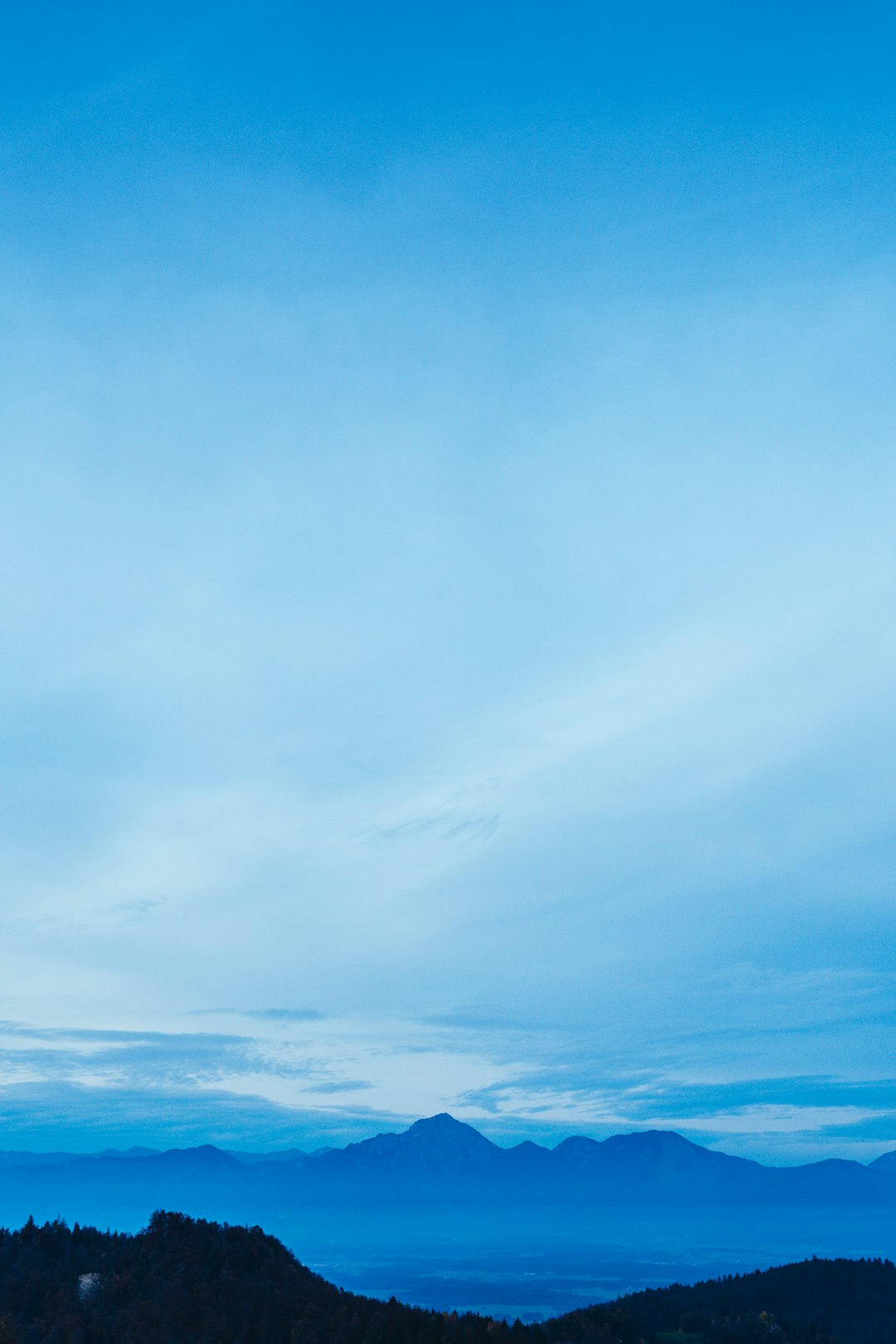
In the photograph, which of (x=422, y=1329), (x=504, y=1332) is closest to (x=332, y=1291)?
(x=422, y=1329)

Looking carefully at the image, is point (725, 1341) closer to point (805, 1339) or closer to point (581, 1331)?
point (805, 1339)

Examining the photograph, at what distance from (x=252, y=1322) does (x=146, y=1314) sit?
15.4 metres

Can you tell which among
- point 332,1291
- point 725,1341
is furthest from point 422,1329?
point 725,1341

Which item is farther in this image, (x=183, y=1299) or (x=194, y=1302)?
(x=194, y=1302)

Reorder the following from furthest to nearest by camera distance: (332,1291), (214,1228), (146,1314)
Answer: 1. (214,1228)
2. (332,1291)
3. (146,1314)

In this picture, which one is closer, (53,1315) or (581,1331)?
(53,1315)

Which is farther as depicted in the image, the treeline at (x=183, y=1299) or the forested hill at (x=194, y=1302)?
the forested hill at (x=194, y=1302)

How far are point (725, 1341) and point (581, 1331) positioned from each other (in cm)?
3297

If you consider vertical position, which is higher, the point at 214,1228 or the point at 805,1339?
the point at 214,1228

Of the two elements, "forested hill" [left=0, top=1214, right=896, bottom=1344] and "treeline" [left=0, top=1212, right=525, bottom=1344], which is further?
"forested hill" [left=0, top=1214, right=896, bottom=1344]

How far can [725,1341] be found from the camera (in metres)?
194

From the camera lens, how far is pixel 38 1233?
184 metres

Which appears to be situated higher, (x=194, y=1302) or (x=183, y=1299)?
(x=183, y=1299)

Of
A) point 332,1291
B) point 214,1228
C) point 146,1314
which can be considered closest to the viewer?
point 146,1314
